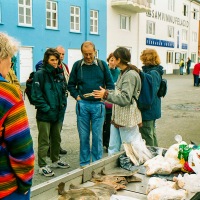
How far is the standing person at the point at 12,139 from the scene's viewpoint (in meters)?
2.18

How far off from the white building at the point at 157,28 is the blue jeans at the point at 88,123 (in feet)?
84.8

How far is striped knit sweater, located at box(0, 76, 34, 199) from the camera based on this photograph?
2.18 m

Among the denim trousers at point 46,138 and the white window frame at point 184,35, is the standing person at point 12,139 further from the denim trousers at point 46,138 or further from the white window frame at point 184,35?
the white window frame at point 184,35

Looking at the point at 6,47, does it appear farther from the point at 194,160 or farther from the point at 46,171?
the point at 46,171

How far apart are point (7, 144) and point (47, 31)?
76.5 ft

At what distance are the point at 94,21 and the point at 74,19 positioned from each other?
240 cm

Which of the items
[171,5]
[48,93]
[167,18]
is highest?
[171,5]

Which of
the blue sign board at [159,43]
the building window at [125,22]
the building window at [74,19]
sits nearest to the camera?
the building window at [74,19]

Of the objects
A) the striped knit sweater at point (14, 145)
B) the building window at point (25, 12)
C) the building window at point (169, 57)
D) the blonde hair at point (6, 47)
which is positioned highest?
the building window at point (25, 12)

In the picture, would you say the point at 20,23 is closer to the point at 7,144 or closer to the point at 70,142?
the point at 70,142

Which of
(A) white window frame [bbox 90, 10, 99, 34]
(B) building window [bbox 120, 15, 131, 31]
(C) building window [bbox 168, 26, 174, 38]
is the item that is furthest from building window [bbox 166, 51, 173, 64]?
(A) white window frame [bbox 90, 10, 99, 34]

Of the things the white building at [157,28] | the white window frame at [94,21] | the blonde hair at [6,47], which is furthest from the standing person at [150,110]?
the white building at [157,28]

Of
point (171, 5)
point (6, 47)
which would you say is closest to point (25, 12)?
point (6, 47)

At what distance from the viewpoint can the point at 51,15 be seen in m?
25.2
